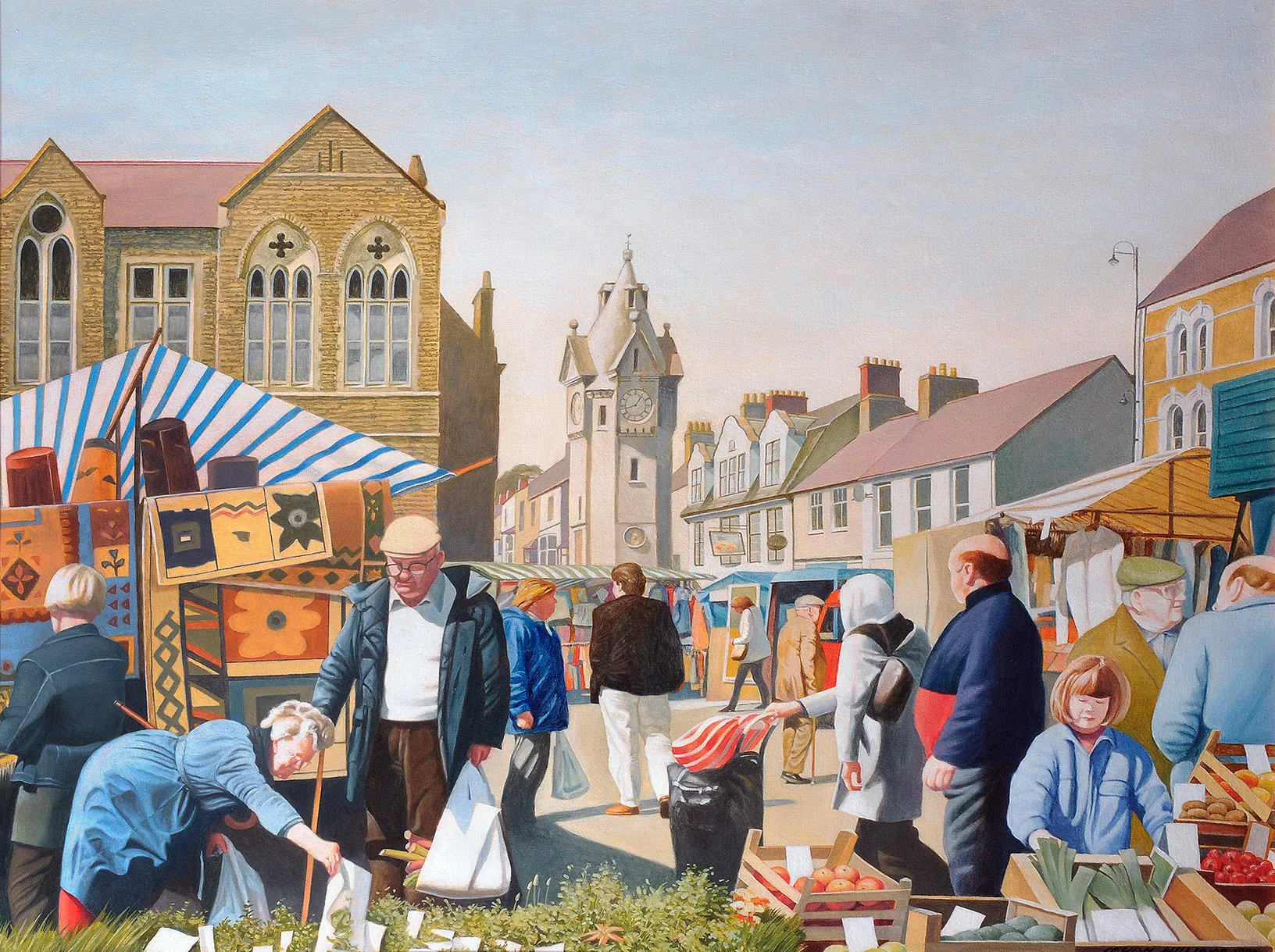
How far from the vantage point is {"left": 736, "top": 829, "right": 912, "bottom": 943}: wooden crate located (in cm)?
455

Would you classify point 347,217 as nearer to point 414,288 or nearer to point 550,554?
point 414,288

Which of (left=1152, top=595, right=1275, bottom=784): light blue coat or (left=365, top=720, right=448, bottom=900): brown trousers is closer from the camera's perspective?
(left=365, top=720, right=448, bottom=900): brown trousers

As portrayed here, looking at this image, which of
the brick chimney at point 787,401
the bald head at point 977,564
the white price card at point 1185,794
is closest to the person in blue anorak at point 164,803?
the brick chimney at point 787,401

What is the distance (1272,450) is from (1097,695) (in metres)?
1.50

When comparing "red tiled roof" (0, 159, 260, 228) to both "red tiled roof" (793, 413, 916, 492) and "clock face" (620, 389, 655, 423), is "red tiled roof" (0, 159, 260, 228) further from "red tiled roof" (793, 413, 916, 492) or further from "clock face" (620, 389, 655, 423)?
"red tiled roof" (793, 413, 916, 492)

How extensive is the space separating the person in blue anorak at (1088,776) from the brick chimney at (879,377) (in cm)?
155

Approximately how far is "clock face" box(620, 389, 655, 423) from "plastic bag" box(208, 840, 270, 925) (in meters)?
2.62

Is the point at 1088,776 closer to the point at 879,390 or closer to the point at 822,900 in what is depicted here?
the point at 822,900

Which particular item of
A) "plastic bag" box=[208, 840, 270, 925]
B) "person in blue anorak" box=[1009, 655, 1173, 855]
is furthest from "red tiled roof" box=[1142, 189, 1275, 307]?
"plastic bag" box=[208, 840, 270, 925]

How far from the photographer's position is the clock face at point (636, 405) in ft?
17.3

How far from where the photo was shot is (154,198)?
5086 millimetres

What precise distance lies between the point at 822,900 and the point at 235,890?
252cm

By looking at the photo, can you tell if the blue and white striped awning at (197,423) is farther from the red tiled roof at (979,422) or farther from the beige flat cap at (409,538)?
the red tiled roof at (979,422)

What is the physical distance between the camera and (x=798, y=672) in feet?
16.6
